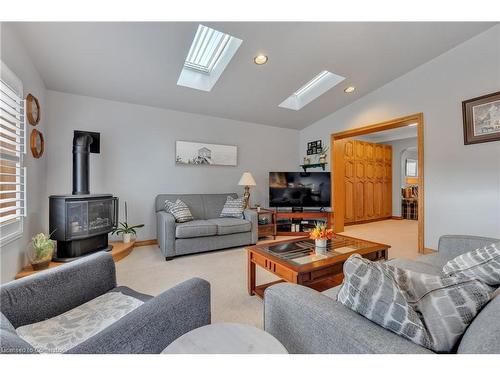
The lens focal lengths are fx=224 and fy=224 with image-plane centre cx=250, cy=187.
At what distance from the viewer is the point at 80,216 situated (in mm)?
2639

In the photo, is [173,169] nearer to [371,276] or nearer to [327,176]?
[327,176]

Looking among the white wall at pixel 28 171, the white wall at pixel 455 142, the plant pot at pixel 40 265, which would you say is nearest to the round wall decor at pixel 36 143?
the white wall at pixel 28 171

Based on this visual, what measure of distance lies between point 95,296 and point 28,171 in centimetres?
205

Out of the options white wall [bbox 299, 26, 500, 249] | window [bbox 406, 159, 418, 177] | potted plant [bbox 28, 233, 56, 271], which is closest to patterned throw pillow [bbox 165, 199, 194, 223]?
potted plant [bbox 28, 233, 56, 271]

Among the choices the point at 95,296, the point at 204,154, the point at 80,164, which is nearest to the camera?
the point at 95,296

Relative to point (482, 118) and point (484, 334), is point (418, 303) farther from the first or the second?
point (482, 118)

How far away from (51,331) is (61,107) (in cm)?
330

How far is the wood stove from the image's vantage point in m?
2.53

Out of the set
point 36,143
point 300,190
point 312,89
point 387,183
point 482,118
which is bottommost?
point 300,190

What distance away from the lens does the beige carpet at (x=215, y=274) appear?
71.4 inches

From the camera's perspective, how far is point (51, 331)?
3.22ft

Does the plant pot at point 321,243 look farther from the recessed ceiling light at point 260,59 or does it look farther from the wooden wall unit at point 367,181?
the wooden wall unit at point 367,181

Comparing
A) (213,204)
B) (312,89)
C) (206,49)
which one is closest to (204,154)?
(213,204)

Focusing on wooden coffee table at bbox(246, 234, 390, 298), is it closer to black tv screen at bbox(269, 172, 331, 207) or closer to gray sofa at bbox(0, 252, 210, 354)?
gray sofa at bbox(0, 252, 210, 354)
